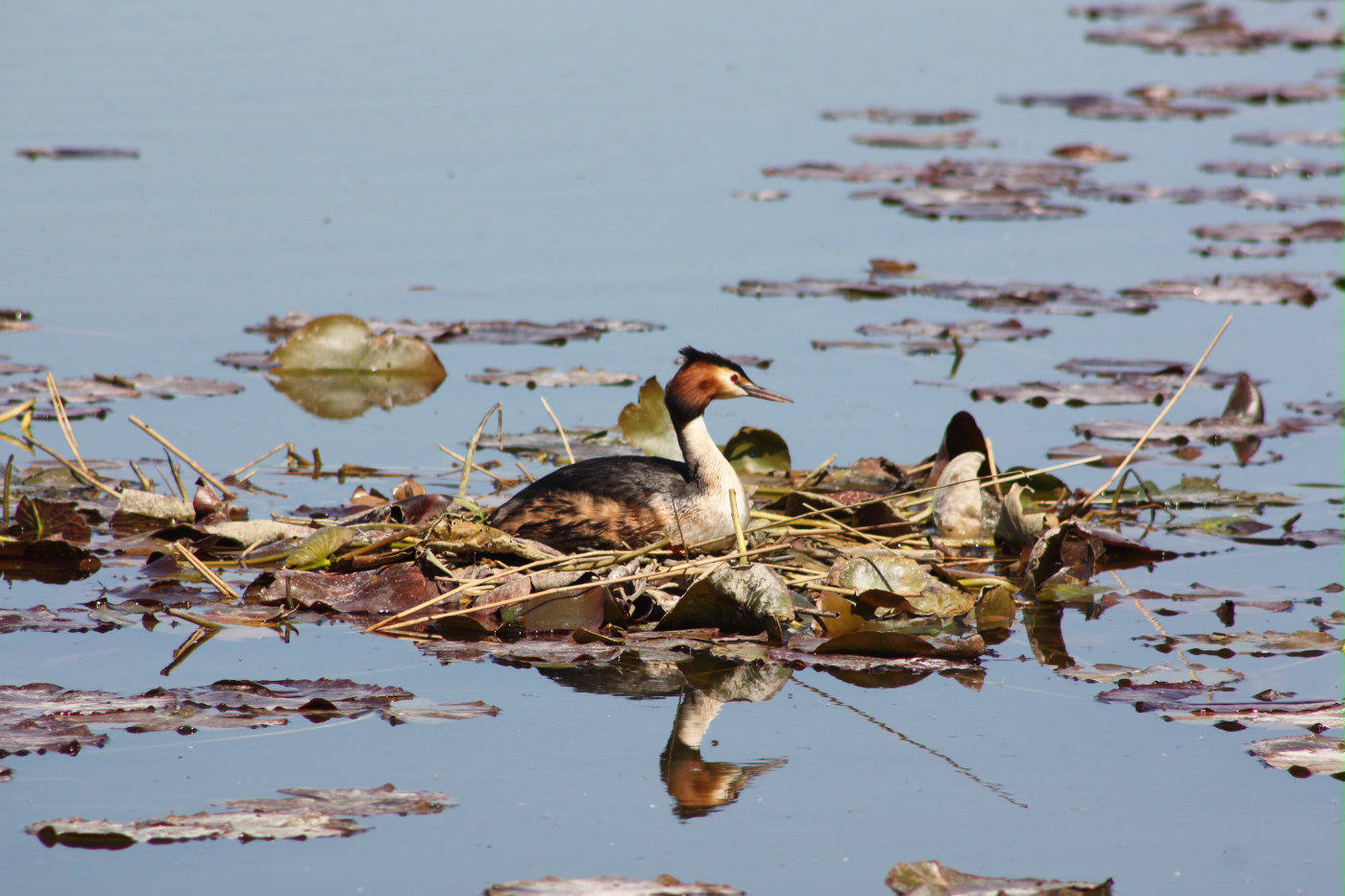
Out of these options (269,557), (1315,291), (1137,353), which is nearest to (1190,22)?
(1315,291)

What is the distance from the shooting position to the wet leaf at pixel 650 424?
267 inches

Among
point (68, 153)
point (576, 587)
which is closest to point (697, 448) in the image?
point (576, 587)

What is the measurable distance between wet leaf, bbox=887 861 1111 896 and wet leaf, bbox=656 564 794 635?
1476mm

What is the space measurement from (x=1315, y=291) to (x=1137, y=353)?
6.20 feet

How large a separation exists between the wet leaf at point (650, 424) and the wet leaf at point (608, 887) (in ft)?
Result: 11.5

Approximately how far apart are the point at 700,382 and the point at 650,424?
3.13 feet

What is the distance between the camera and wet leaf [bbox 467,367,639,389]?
7.82 m

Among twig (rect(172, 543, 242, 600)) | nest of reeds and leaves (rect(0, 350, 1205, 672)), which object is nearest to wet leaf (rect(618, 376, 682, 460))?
nest of reeds and leaves (rect(0, 350, 1205, 672))

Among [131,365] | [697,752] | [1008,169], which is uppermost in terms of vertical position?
[1008,169]

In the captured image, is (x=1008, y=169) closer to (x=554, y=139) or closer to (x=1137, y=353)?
(x=554, y=139)

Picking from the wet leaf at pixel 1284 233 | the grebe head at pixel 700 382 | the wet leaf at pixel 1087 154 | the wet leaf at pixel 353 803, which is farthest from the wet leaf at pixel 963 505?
the wet leaf at pixel 1087 154

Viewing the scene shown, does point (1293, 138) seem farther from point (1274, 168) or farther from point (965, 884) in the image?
point (965, 884)

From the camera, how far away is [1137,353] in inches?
335

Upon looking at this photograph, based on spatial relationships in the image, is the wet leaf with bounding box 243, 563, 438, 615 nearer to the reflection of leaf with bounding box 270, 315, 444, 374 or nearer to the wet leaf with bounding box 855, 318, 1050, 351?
the reflection of leaf with bounding box 270, 315, 444, 374
